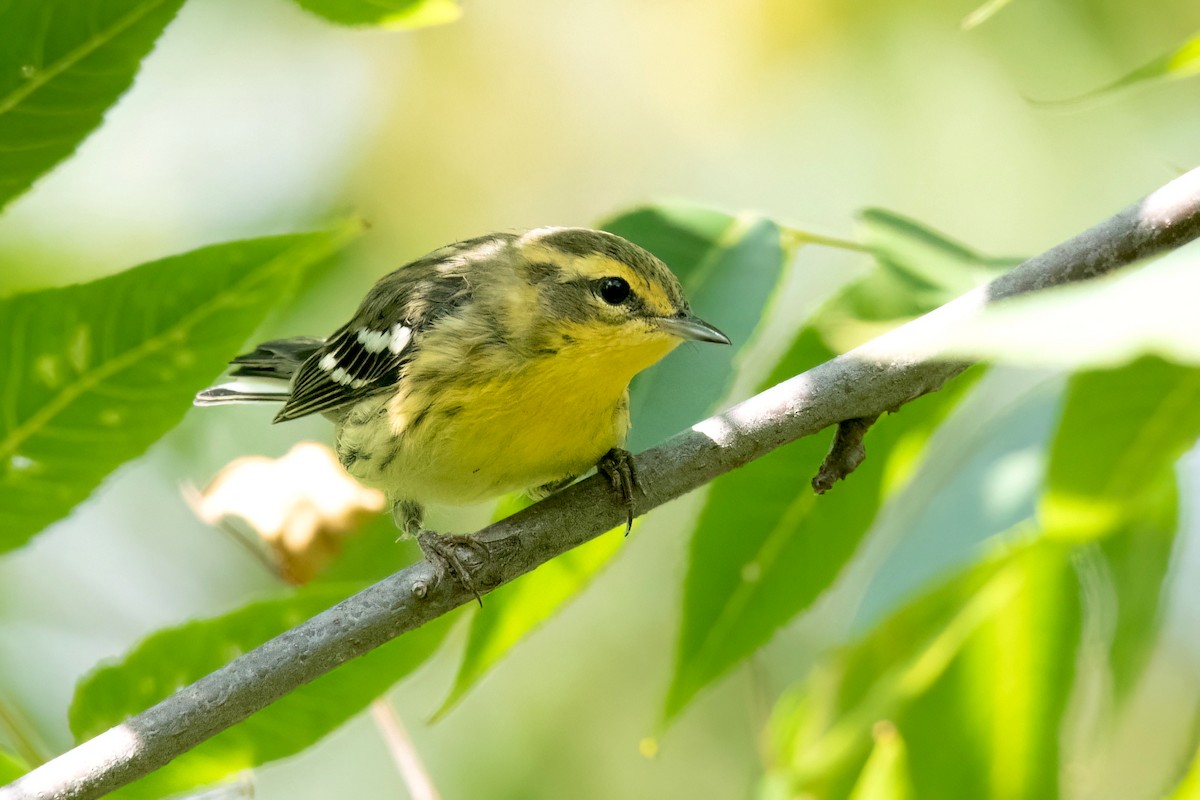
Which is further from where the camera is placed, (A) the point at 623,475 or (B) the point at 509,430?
(B) the point at 509,430

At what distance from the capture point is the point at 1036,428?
2.39 metres

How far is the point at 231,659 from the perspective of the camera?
A: 201cm

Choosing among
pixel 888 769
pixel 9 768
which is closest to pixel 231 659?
pixel 9 768

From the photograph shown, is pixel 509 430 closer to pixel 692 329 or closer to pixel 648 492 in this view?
pixel 692 329

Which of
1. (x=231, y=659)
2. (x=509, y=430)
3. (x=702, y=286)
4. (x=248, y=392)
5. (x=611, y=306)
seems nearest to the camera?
(x=231, y=659)

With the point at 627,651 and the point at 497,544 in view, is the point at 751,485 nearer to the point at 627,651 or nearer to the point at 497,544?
the point at 497,544

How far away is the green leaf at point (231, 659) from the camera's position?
2.02m

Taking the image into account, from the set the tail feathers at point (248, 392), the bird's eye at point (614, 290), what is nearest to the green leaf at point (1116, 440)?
the bird's eye at point (614, 290)

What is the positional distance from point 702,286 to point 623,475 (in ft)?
1.58

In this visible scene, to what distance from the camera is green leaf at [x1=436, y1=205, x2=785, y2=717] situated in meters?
2.20

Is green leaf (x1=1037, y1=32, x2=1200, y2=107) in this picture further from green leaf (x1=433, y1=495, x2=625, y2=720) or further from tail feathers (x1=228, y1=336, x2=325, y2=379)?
tail feathers (x1=228, y1=336, x2=325, y2=379)

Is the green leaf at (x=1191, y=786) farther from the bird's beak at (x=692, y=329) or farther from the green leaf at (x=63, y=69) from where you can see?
the green leaf at (x=63, y=69)

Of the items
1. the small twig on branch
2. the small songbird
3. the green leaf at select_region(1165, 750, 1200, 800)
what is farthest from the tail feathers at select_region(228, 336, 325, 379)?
the green leaf at select_region(1165, 750, 1200, 800)

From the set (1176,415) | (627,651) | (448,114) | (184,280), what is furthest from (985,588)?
(448,114)
